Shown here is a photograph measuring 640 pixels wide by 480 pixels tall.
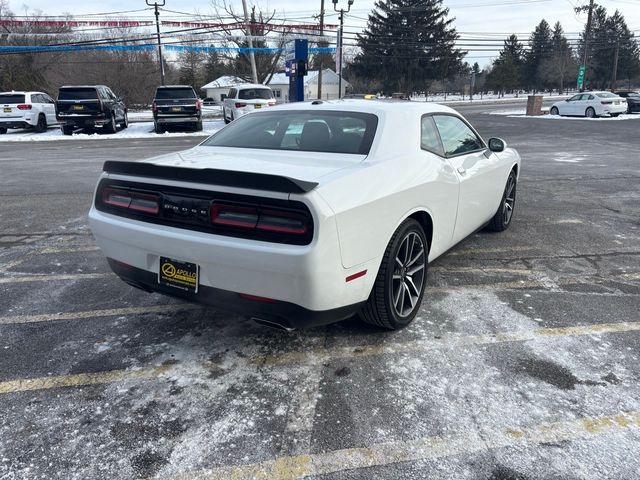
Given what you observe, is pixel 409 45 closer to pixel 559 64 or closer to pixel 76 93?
pixel 559 64

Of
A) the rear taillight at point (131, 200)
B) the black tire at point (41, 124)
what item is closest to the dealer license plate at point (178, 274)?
the rear taillight at point (131, 200)

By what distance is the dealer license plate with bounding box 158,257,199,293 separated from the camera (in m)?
2.79

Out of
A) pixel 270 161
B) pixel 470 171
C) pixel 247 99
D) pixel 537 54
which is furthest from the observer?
pixel 537 54

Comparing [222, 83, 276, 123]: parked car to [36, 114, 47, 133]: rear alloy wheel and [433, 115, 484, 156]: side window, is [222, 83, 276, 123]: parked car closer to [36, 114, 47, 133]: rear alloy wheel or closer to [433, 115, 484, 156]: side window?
[36, 114, 47, 133]: rear alloy wheel

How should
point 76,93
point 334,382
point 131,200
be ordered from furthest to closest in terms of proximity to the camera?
point 76,93 < point 131,200 < point 334,382

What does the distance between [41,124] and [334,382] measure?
22.9 m

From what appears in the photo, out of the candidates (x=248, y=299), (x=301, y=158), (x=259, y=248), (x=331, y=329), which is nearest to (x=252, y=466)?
(x=248, y=299)

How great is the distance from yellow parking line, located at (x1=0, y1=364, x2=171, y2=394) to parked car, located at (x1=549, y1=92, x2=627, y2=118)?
30406 mm

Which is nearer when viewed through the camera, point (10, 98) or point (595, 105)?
point (10, 98)

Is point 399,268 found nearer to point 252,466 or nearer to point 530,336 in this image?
point 530,336

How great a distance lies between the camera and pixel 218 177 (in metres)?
2.64

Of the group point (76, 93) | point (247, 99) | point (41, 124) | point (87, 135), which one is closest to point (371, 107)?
point (247, 99)

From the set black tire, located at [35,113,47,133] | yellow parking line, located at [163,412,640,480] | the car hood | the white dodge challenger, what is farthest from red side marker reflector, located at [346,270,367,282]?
black tire, located at [35,113,47,133]

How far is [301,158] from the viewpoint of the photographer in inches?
127
